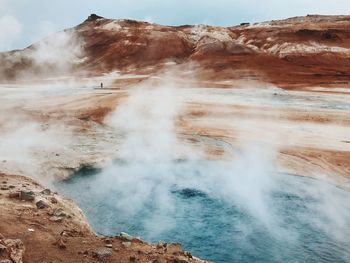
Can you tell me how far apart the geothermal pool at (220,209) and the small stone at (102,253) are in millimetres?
2920

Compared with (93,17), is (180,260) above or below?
below

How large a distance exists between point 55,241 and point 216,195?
21.2 ft

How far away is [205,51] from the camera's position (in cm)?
5644

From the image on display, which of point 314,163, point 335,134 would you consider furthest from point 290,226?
point 335,134

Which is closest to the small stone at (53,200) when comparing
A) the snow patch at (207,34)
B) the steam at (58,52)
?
the steam at (58,52)

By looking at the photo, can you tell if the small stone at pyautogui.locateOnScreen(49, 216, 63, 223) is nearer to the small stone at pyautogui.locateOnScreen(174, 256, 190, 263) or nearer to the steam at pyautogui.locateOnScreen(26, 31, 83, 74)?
the small stone at pyautogui.locateOnScreen(174, 256, 190, 263)

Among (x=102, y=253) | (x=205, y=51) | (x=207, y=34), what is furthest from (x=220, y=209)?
(x=207, y=34)

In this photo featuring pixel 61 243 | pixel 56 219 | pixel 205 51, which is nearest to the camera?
pixel 61 243

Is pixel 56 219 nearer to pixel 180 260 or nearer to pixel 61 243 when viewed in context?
pixel 61 243

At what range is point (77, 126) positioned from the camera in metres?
20.6

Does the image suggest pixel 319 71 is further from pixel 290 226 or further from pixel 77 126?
pixel 290 226

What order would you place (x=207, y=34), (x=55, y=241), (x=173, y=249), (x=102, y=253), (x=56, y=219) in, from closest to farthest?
(x=102, y=253) → (x=55, y=241) → (x=173, y=249) → (x=56, y=219) → (x=207, y=34)

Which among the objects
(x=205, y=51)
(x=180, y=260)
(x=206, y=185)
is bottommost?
(x=206, y=185)

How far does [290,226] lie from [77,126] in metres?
12.1
